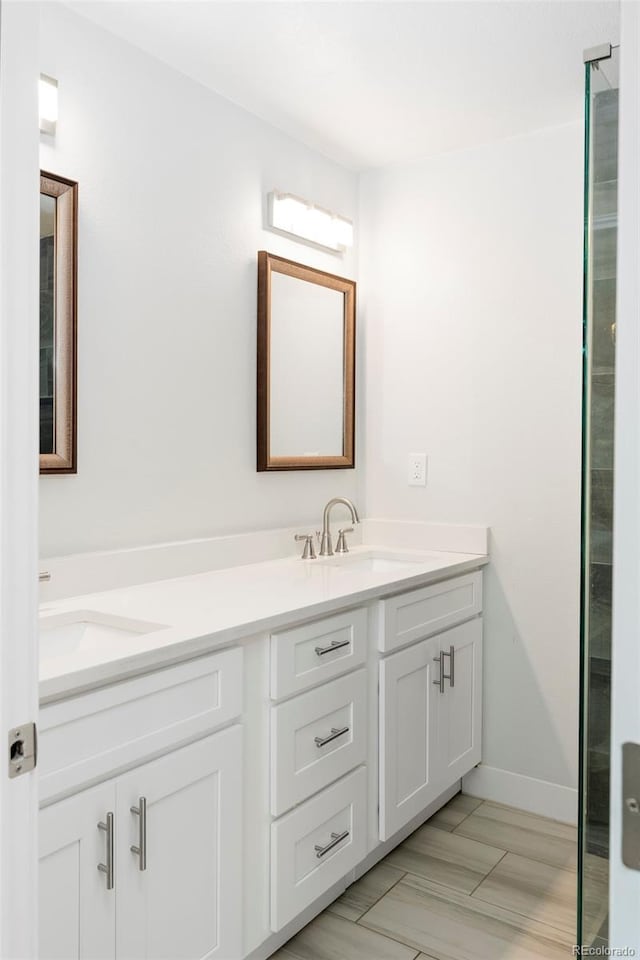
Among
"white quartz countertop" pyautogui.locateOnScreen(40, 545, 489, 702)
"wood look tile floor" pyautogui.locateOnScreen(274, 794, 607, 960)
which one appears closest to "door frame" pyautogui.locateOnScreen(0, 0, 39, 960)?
"white quartz countertop" pyautogui.locateOnScreen(40, 545, 489, 702)

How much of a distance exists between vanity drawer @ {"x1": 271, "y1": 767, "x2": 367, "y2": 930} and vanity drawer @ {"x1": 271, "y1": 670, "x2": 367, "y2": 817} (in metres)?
0.04

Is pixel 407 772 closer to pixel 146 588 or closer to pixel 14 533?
pixel 146 588

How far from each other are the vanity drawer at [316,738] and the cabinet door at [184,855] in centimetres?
14

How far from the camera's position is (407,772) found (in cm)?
225

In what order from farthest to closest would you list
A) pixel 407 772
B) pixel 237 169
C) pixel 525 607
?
pixel 525 607 → pixel 237 169 → pixel 407 772

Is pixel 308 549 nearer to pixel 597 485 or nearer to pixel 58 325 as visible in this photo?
pixel 58 325

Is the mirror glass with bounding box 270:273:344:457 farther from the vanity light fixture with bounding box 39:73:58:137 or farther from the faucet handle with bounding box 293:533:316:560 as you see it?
the vanity light fixture with bounding box 39:73:58:137

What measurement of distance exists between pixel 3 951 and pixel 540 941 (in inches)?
61.3

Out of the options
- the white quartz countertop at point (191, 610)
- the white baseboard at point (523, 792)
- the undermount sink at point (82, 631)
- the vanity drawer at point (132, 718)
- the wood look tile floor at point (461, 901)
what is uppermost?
the white quartz countertop at point (191, 610)

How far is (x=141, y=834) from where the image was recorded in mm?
1386

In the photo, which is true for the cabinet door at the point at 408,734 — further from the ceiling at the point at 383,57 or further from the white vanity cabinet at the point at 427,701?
the ceiling at the point at 383,57

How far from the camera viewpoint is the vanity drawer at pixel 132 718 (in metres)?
1.25

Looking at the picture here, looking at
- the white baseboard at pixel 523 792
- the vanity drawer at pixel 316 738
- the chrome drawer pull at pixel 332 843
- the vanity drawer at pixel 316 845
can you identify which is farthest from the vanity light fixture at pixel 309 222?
the white baseboard at pixel 523 792

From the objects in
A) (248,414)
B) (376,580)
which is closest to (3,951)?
(376,580)
